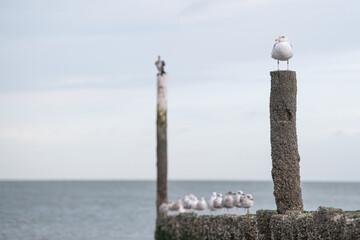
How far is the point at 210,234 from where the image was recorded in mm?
22344

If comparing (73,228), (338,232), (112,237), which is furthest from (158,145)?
(73,228)

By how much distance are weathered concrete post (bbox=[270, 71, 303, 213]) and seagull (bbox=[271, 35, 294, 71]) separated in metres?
0.50

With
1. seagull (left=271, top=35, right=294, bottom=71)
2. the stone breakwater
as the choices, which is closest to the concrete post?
the stone breakwater

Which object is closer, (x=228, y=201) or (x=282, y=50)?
(x=228, y=201)

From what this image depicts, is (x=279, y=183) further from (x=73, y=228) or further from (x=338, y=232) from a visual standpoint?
(x=73, y=228)

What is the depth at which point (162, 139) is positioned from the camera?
22.4 metres

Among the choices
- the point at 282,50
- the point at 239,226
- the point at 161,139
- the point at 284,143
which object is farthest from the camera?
the point at 282,50

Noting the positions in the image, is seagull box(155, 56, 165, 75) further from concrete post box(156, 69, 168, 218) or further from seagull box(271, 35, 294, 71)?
seagull box(271, 35, 294, 71)

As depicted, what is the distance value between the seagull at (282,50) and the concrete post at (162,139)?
4043mm

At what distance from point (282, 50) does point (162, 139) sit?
5022 millimetres

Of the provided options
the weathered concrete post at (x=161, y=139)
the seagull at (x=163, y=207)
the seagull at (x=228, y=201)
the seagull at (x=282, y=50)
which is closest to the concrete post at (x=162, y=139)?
the weathered concrete post at (x=161, y=139)

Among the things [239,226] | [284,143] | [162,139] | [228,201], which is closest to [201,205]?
[228,201]

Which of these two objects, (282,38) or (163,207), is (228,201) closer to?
(163,207)

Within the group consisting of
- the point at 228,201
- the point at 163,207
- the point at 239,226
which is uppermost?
the point at 228,201
